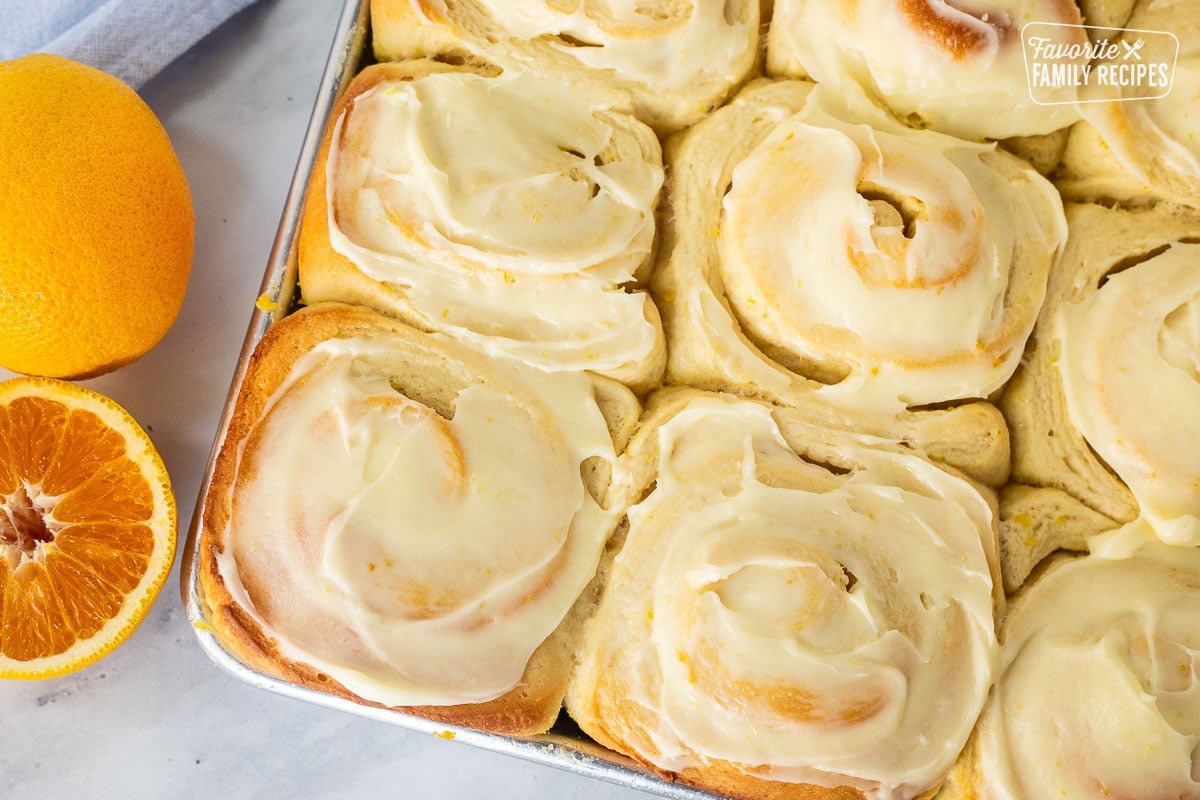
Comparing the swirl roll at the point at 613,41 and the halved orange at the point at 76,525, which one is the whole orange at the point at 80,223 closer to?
the halved orange at the point at 76,525

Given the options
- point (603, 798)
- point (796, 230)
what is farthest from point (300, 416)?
point (603, 798)

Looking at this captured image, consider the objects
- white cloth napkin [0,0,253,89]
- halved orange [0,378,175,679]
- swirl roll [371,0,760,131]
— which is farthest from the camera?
white cloth napkin [0,0,253,89]

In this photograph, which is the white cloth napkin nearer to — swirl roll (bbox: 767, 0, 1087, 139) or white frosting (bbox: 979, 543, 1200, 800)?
swirl roll (bbox: 767, 0, 1087, 139)

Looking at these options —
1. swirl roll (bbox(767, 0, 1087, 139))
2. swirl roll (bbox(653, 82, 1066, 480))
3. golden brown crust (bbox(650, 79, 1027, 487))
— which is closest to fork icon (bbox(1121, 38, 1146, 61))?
swirl roll (bbox(767, 0, 1087, 139))

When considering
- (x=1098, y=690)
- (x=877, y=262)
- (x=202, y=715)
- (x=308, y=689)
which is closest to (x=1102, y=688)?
(x=1098, y=690)

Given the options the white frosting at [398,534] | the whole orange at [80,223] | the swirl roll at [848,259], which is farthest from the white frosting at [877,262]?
the whole orange at [80,223]
